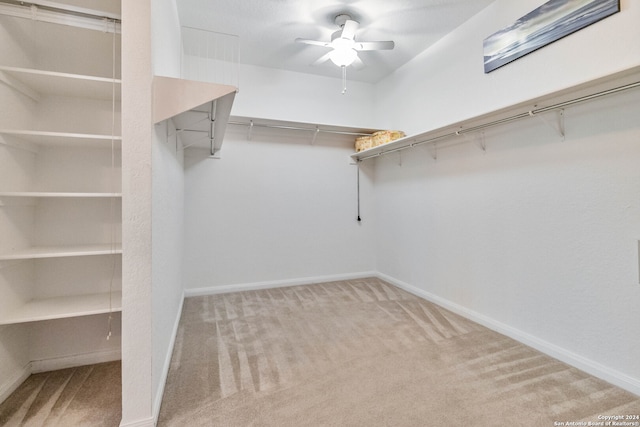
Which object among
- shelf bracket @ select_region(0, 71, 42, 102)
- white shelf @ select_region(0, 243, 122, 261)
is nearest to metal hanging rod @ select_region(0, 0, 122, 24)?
shelf bracket @ select_region(0, 71, 42, 102)

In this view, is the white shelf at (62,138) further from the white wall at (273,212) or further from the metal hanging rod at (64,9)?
the white wall at (273,212)

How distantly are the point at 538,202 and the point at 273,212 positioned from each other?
2.94 m

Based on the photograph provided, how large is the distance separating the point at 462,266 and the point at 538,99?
170 cm

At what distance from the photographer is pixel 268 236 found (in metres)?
3.99

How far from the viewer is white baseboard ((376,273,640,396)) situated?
1.82 m

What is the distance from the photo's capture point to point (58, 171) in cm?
192

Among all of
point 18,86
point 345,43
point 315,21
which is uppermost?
point 315,21

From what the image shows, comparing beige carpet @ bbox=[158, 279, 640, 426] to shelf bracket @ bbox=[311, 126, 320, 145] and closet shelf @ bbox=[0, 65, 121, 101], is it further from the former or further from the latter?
shelf bracket @ bbox=[311, 126, 320, 145]

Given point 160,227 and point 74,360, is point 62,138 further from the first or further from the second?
point 74,360

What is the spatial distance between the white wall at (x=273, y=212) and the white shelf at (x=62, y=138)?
5.82ft

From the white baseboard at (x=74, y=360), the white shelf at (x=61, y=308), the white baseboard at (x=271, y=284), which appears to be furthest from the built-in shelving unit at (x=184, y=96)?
the white baseboard at (x=271, y=284)

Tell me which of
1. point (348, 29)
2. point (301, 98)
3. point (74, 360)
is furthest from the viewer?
point (301, 98)

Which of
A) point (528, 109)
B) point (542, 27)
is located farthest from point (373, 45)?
point (528, 109)

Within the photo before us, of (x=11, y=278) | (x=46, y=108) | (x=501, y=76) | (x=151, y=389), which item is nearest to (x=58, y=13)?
(x=46, y=108)
